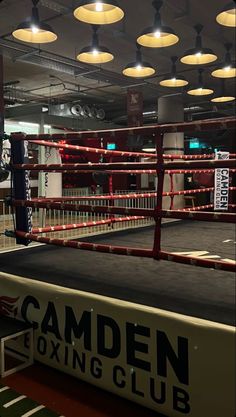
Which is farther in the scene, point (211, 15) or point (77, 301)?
point (211, 15)

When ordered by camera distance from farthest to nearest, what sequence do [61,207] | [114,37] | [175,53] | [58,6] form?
[175,53] < [114,37] < [58,6] < [61,207]

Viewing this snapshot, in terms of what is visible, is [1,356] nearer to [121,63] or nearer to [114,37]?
[114,37]

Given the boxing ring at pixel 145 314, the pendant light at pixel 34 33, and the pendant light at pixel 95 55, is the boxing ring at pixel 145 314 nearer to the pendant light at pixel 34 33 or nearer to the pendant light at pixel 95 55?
the pendant light at pixel 34 33

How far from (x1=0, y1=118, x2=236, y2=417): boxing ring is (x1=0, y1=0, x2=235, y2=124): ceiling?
3861 millimetres

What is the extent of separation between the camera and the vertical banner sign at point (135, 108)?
301 inches

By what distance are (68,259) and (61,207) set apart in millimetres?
529

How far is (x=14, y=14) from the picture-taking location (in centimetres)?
571

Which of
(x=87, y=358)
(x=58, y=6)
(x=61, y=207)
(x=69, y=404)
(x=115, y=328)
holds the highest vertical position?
(x=58, y=6)

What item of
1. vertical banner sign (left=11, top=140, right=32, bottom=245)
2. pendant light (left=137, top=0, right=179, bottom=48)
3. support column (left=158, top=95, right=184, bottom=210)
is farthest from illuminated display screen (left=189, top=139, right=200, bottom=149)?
vertical banner sign (left=11, top=140, right=32, bottom=245)

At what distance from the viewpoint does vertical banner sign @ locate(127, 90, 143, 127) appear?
25.1ft

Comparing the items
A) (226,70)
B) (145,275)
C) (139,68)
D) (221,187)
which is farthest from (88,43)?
(145,275)

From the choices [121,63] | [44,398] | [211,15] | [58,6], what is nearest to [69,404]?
[44,398]

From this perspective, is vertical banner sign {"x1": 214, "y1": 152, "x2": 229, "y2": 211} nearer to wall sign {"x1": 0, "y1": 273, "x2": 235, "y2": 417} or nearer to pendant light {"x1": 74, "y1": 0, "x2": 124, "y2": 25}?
wall sign {"x1": 0, "y1": 273, "x2": 235, "y2": 417}

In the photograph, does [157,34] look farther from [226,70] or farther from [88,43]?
[88,43]
